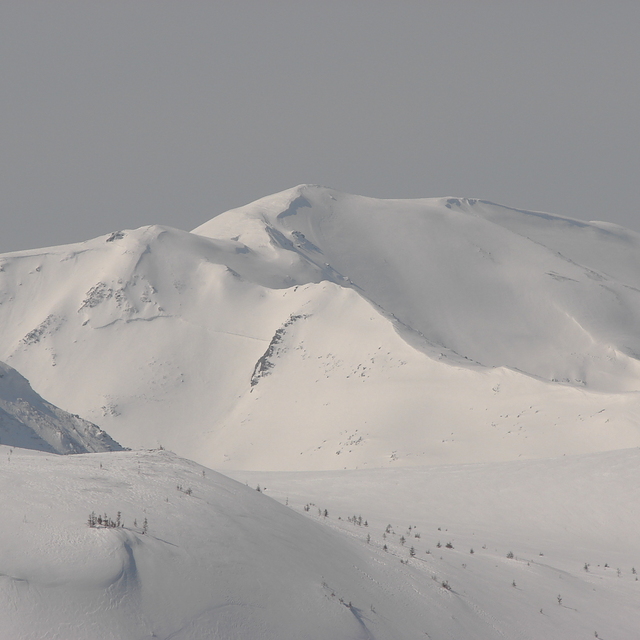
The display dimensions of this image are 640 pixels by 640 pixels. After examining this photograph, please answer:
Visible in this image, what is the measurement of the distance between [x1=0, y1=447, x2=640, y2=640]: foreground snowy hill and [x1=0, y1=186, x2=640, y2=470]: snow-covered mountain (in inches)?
999

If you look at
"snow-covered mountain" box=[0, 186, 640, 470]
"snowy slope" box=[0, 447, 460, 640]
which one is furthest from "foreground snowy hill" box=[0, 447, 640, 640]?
"snow-covered mountain" box=[0, 186, 640, 470]

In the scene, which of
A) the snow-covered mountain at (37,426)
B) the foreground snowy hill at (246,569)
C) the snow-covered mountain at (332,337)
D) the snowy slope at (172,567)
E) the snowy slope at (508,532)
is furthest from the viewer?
the snow-covered mountain at (332,337)

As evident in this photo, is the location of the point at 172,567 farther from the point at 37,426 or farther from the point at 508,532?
the point at 37,426

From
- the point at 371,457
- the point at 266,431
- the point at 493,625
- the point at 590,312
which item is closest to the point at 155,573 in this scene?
the point at 493,625

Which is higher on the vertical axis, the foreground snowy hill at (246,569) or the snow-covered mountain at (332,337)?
the snow-covered mountain at (332,337)

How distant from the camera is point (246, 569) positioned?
8195mm

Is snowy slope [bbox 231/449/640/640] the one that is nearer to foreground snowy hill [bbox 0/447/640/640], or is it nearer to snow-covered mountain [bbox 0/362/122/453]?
foreground snowy hill [bbox 0/447/640/640]

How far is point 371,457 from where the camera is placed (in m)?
41.3

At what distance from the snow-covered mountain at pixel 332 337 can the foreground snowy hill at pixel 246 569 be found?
Result: 25364 mm

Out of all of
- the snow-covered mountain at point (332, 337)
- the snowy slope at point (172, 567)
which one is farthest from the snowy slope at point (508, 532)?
the snow-covered mountain at point (332, 337)

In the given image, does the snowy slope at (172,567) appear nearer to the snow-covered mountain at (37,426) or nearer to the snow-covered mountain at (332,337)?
the snow-covered mountain at (37,426)

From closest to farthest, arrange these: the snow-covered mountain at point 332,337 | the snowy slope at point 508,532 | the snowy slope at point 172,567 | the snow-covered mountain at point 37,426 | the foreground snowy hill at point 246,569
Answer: the snowy slope at point 172,567
the foreground snowy hill at point 246,569
the snowy slope at point 508,532
the snow-covered mountain at point 37,426
the snow-covered mountain at point 332,337

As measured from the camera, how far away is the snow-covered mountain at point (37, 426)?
21.2m

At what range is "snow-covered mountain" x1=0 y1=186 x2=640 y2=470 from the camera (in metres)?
43.2
